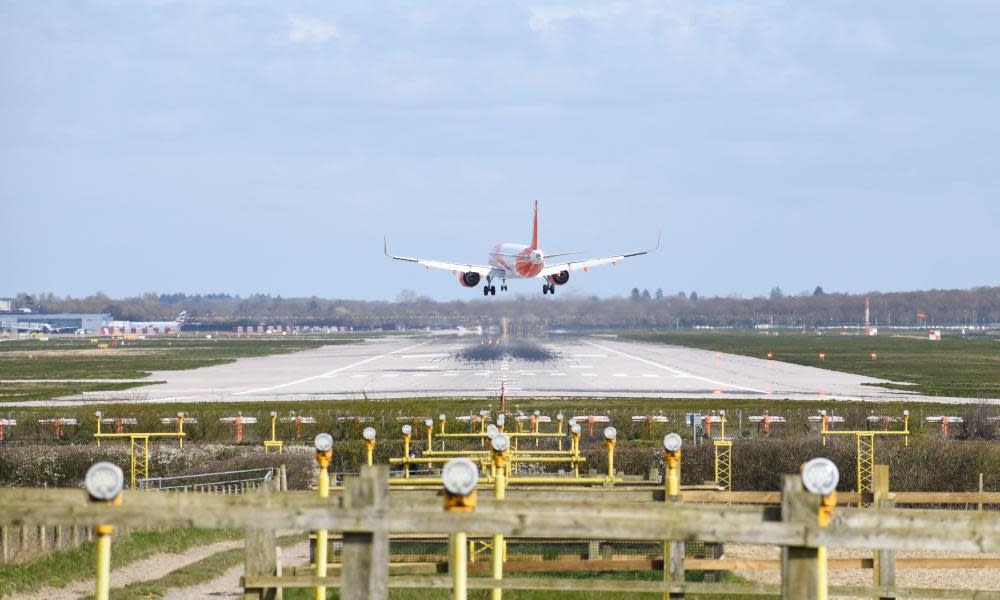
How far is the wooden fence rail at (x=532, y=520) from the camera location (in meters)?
8.78

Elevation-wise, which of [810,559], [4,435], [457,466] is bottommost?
[4,435]

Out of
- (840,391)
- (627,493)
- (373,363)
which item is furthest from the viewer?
(373,363)

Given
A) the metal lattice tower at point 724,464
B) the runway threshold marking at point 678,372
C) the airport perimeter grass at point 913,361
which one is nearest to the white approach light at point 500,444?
the metal lattice tower at point 724,464

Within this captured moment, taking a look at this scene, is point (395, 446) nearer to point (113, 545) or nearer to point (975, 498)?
point (113, 545)

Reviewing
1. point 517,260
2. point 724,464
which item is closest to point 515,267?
point 517,260

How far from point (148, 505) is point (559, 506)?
2808 mm

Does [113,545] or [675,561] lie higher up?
[675,561]

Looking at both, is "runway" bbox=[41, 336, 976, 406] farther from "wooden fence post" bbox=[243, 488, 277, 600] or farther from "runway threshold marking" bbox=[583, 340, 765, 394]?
"wooden fence post" bbox=[243, 488, 277, 600]

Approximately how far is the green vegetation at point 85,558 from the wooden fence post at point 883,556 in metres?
14.3

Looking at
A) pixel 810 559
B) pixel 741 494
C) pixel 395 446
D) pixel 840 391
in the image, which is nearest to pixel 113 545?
pixel 741 494

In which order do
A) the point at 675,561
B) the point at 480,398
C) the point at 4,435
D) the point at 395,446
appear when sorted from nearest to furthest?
the point at 675,561
the point at 395,446
the point at 4,435
the point at 480,398

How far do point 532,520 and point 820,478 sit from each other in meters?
1.94

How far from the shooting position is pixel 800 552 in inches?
351

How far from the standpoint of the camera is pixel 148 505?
898cm
